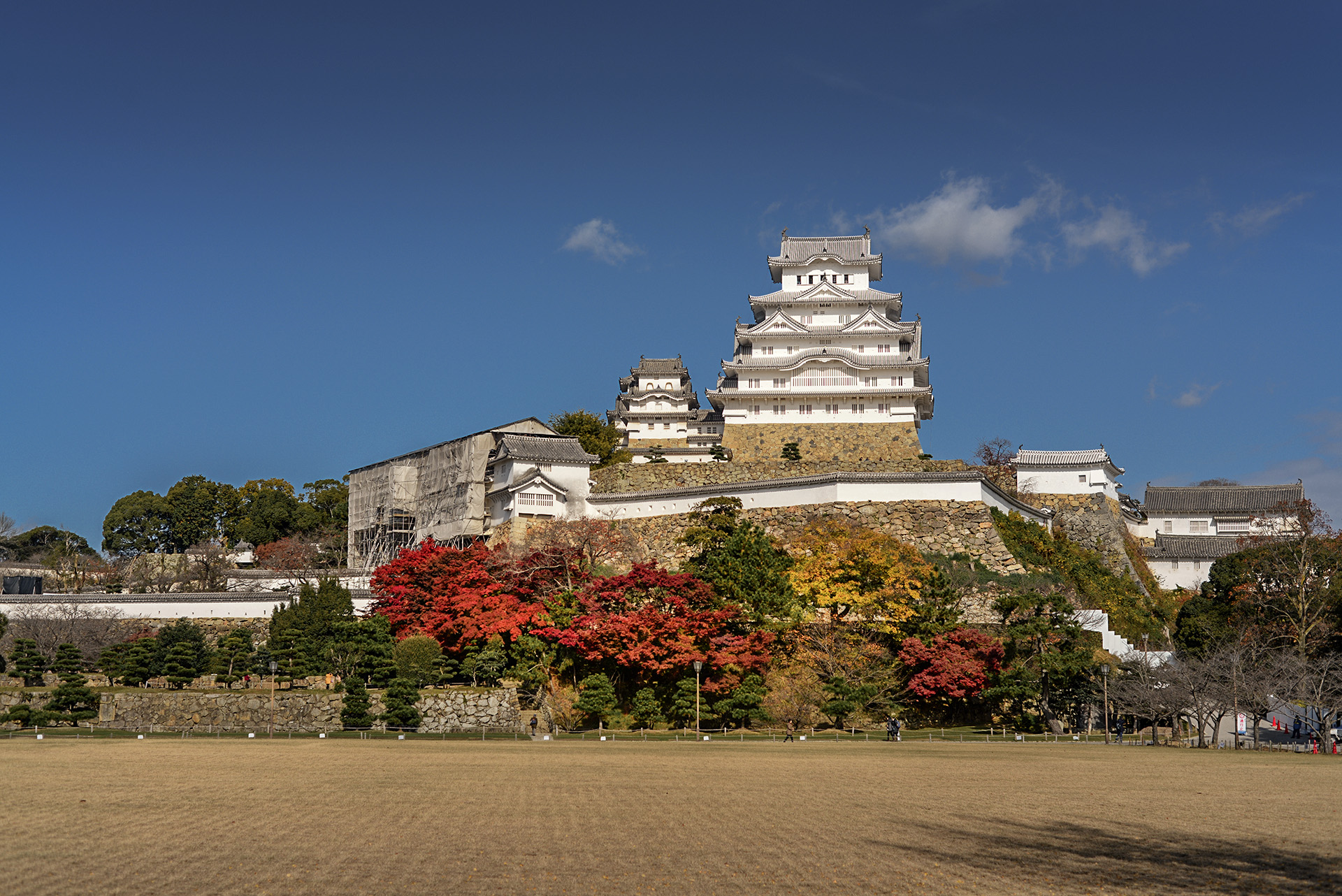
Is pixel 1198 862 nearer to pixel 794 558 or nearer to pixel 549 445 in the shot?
pixel 794 558

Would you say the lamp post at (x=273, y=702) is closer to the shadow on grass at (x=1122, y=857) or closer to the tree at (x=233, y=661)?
the tree at (x=233, y=661)

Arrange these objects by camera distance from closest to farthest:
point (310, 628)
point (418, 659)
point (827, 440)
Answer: point (418, 659) → point (310, 628) → point (827, 440)

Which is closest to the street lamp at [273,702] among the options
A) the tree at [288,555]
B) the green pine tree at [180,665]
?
the green pine tree at [180,665]

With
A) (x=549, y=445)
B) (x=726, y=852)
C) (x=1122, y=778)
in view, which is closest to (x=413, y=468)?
(x=549, y=445)

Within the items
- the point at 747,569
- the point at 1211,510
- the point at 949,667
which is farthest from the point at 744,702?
the point at 1211,510

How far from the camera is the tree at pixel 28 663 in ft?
107

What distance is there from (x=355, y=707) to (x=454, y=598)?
16.3ft

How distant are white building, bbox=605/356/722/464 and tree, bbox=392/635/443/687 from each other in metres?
33.0

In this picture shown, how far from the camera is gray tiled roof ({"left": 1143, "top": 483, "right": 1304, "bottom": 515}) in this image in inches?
2153

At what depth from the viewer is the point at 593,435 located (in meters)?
54.2

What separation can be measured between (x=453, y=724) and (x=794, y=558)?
446 inches

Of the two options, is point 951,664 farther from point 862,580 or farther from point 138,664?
point 138,664

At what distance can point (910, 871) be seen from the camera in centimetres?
1080

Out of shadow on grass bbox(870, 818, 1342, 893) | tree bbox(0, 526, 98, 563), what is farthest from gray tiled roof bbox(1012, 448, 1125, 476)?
tree bbox(0, 526, 98, 563)
